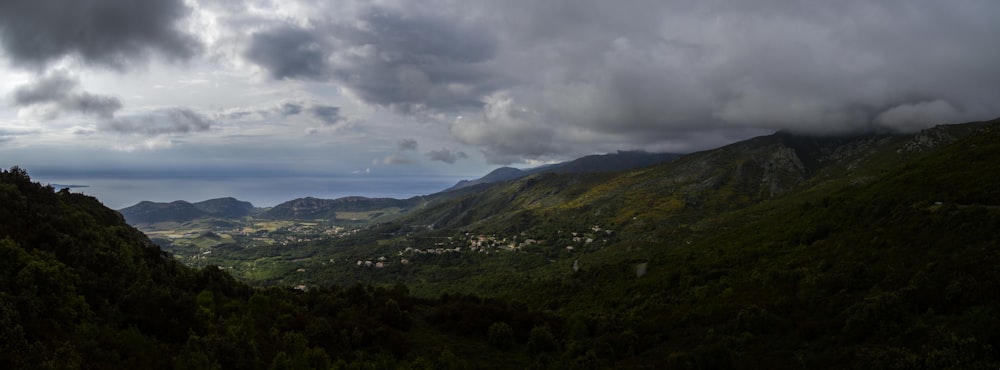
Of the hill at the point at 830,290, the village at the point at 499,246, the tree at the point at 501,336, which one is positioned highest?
the hill at the point at 830,290

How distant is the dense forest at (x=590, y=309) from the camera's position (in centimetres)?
1752

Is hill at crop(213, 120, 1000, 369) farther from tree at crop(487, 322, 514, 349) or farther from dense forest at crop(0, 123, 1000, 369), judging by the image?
tree at crop(487, 322, 514, 349)

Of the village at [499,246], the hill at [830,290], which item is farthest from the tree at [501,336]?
the village at [499,246]

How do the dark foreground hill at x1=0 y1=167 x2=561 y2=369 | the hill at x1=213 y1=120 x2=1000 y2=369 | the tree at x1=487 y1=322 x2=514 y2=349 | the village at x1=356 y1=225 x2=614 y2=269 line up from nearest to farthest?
the dark foreground hill at x1=0 y1=167 x2=561 y2=369, the hill at x1=213 y1=120 x2=1000 y2=369, the tree at x1=487 y1=322 x2=514 y2=349, the village at x1=356 y1=225 x2=614 y2=269

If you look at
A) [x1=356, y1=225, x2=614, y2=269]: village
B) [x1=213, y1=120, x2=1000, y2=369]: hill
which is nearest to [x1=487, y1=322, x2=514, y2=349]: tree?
[x1=213, y1=120, x2=1000, y2=369]: hill

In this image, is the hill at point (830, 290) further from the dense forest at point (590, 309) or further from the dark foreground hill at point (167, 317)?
the dark foreground hill at point (167, 317)

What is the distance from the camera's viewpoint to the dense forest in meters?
17.5

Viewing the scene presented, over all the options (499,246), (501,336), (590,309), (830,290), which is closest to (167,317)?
(501,336)

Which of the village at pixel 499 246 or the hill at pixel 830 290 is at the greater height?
the hill at pixel 830 290

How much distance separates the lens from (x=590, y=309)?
52.8m

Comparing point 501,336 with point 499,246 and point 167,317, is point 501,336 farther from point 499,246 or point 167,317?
point 499,246

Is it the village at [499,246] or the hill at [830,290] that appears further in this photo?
the village at [499,246]

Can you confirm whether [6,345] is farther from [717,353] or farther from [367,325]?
[717,353]

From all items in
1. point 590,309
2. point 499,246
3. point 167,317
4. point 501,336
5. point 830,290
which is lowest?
point 499,246
